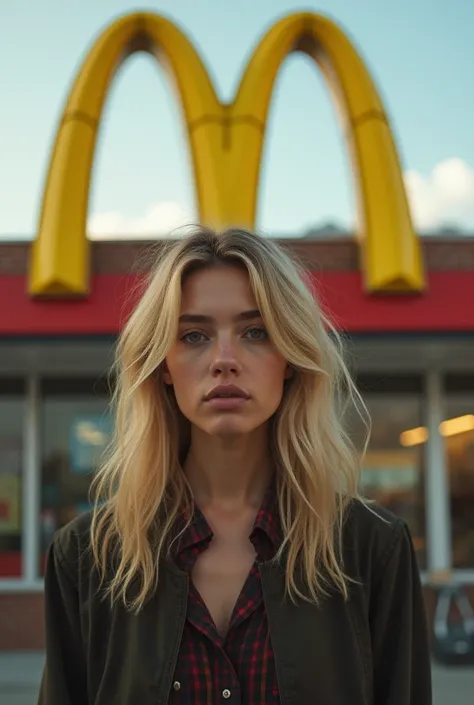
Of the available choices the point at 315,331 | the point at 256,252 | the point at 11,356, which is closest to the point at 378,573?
the point at 315,331

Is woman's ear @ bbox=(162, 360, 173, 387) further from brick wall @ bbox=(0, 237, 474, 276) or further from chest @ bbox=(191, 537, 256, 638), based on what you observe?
brick wall @ bbox=(0, 237, 474, 276)

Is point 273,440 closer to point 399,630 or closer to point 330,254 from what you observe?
point 399,630

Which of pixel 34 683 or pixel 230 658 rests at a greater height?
pixel 230 658

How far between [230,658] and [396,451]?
27.7 ft

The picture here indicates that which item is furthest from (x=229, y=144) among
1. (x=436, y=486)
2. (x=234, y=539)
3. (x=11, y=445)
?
(x=234, y=539)

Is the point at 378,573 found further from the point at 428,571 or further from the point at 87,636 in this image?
the point at 428,571

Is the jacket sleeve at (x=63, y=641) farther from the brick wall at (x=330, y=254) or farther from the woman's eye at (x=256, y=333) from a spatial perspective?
the brick wall at (x=330, y=254)

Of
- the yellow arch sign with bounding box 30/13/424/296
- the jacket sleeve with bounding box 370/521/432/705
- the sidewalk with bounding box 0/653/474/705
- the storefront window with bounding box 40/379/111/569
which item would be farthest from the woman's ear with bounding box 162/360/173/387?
the storefront window with bounding box 40/379/111/569

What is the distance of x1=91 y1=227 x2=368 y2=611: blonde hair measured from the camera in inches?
69.8

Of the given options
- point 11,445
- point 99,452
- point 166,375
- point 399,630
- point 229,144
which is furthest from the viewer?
point 11,445

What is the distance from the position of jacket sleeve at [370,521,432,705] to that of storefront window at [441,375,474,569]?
8323 mm

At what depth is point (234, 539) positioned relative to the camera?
1849 mm

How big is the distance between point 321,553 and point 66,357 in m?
7.60

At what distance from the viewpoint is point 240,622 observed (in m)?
1.70
